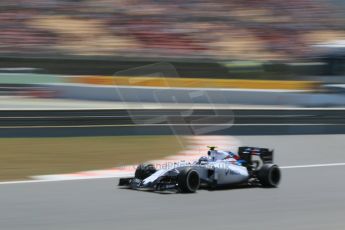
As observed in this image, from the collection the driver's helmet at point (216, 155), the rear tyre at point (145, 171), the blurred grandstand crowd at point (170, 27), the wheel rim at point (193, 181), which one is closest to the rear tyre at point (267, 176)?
the driver's helmet at point (216, 155)

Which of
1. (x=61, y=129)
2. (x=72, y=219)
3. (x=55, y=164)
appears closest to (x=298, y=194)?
(x=72, y=219)

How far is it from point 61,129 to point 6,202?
6.93 metres

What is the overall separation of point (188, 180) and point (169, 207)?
69 centimetres

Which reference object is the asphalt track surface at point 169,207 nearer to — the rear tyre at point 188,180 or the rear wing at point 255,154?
the rear tyre at point 188,180

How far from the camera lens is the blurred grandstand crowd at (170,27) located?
28.1 metres

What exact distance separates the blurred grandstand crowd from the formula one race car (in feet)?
63.6

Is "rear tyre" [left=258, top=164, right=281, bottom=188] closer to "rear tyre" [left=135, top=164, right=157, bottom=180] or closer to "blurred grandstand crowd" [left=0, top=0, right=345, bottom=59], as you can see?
"rear tyre" [left=135, top=164, right=157, bottom=180]

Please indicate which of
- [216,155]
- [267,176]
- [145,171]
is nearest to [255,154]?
[267,176]

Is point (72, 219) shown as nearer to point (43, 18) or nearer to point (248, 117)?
point (248, 117)

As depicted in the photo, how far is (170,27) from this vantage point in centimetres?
3006

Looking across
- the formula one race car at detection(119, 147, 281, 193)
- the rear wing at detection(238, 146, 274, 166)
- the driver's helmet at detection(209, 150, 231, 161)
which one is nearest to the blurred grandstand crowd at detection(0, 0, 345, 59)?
the rear wing at detection(238, 146, 274, 166)

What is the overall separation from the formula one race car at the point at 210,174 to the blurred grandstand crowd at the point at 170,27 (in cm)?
1940

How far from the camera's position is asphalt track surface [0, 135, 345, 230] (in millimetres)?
5008

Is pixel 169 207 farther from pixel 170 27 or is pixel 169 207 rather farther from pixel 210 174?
pixel 170 27
